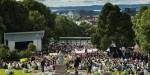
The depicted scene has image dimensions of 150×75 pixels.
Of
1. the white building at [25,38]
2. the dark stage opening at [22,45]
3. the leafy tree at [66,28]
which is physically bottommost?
the leafy tree at [66,28]

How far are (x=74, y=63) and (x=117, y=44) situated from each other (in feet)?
65.1

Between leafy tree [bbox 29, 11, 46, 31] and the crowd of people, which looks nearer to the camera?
the crowd of people

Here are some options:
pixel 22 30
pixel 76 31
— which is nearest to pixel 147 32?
pixel 22 30

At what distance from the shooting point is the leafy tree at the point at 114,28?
73306 millimetres

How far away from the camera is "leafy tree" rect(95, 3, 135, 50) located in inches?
2886

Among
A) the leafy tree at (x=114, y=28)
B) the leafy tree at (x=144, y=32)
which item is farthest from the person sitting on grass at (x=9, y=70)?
the leafy tree at (x=114, y=28)

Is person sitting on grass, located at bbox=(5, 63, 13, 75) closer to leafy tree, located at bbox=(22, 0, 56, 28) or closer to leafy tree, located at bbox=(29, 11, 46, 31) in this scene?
leafy tree, located at bbox=(29, 11, 46, 31)

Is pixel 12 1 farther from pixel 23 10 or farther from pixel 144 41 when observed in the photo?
pixel 144 41

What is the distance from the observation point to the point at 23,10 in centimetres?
A: 8781

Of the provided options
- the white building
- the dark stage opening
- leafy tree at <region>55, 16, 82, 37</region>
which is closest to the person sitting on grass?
the white building

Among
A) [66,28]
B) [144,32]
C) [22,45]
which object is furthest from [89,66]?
[66,28]

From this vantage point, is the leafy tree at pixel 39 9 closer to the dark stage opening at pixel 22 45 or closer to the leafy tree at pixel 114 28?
the dark stage opening at pixel 22 45

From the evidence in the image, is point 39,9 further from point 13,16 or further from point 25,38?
point 25,38

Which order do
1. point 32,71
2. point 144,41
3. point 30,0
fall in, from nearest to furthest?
point 32,71, point 144,41, point 30,0
